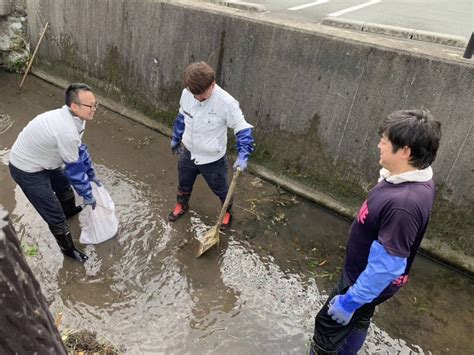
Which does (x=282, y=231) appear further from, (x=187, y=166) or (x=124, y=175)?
(x=124, y=175)

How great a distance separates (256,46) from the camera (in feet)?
16.4

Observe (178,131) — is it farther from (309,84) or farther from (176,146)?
(309,84)

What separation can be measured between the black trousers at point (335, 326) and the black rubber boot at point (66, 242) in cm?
248

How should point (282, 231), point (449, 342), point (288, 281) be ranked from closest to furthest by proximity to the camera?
point (449, 342) → point (288, 281) → point (282, 231)

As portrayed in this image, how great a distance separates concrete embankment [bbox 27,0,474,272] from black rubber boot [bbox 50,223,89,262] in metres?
2.73

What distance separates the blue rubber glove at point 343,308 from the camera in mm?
2311

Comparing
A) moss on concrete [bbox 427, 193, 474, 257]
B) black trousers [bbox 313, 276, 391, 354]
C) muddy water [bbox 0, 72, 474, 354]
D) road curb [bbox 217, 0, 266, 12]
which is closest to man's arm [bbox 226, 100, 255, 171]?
muddy water [bbox 0, 72, 474, 354]

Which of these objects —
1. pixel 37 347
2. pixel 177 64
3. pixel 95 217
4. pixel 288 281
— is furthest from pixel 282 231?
pixel 37 347

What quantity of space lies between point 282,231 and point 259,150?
4.54 feet

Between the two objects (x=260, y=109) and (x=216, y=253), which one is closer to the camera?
(x=216, y=253)

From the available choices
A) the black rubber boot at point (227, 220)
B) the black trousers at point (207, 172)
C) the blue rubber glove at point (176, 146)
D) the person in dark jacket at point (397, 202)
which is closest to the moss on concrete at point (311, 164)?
the black rubber boot at point (227, 220)

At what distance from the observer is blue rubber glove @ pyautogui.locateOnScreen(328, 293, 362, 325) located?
231cm

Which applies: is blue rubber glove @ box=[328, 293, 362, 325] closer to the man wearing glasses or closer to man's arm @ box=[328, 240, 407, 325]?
man's arm @ box=[328, 240, 407, 325]

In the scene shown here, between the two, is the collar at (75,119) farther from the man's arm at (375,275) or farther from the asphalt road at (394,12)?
the asphalt road at (394,12)
